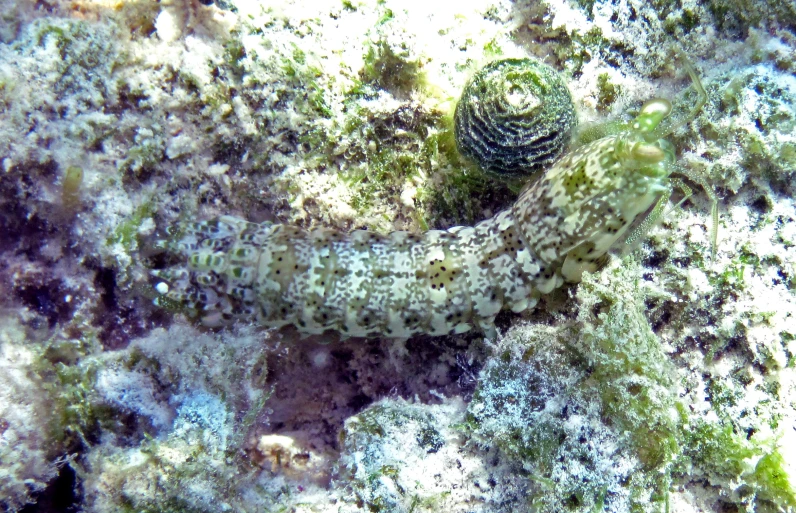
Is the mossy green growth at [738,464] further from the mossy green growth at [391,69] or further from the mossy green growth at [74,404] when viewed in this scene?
the mossy green growth at [74,404]

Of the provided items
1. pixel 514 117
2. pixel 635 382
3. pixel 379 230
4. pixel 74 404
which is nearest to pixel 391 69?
pixel 514 117

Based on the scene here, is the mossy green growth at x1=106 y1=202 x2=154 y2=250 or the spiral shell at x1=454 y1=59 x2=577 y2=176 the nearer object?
the spiral shell at x1=454 y1=59 x2=577 y2=176

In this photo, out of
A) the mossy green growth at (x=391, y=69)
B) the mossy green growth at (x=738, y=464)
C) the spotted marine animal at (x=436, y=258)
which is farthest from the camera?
the mossy green growth at (x=391, y=69)

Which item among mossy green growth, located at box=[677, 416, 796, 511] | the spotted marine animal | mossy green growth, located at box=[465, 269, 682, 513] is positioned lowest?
mossy green growth, located at box=[677, 416, 796, 511]

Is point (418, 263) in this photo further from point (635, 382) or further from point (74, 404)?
point (74, 404)

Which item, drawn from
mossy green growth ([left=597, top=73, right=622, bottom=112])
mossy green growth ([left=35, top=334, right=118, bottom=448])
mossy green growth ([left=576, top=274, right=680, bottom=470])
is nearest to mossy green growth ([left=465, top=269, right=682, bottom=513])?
mossy green growth ([left=576, top=274, right=680, bottom=470])

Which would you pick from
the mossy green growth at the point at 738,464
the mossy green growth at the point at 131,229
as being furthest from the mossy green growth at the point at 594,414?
the mossy green growth at the point at 131,229

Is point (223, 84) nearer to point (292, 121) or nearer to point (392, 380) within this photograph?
point (292, 121)

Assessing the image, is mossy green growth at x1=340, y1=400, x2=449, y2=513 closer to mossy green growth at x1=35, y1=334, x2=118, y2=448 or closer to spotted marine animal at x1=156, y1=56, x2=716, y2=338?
spotted marine animal at x1=156, y1=56, x2=716, y2=338
